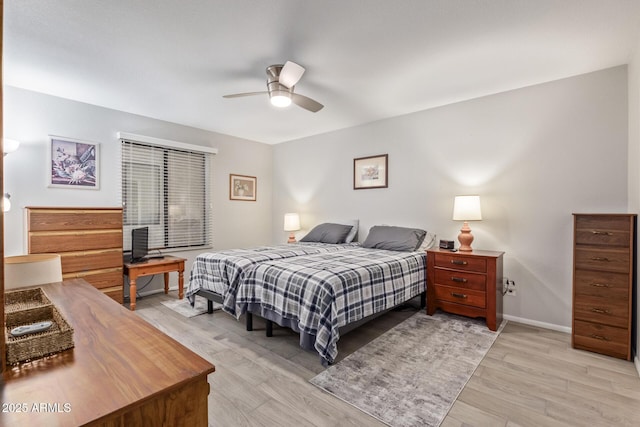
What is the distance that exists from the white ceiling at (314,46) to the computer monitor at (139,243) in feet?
5.10

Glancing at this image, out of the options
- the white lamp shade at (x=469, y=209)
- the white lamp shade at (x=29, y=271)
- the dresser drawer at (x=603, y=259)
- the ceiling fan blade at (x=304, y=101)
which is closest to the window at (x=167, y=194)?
the ceiling fan blade at (x=304, y=101)

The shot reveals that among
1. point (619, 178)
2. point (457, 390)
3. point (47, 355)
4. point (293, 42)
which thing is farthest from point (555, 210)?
point (47, 355)

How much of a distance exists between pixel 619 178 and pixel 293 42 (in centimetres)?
308

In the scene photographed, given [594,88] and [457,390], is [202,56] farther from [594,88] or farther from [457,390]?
[594,88]

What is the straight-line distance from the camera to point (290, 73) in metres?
2.49

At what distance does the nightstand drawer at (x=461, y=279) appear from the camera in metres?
2.98

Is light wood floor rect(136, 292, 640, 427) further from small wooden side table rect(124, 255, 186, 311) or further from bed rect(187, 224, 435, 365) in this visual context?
small wooden side table rect(124, 255, 186, 311)

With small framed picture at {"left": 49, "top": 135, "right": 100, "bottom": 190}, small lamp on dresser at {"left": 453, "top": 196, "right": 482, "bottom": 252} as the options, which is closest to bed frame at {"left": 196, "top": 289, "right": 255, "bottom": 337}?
small framed picture at {"left": 49, "top": 135, "right": 100, "bottom": 190}

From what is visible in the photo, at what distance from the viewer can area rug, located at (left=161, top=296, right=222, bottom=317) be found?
3.40 meters

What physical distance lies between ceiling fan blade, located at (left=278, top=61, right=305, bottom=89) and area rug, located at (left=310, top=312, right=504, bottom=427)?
2334mm

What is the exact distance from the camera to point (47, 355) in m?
0.83

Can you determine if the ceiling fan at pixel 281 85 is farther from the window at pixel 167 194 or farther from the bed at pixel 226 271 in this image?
the window at pixel 167 194

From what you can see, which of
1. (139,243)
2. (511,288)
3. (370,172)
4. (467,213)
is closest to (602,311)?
(511,288)

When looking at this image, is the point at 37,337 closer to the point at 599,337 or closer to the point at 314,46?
the point at 314,46
